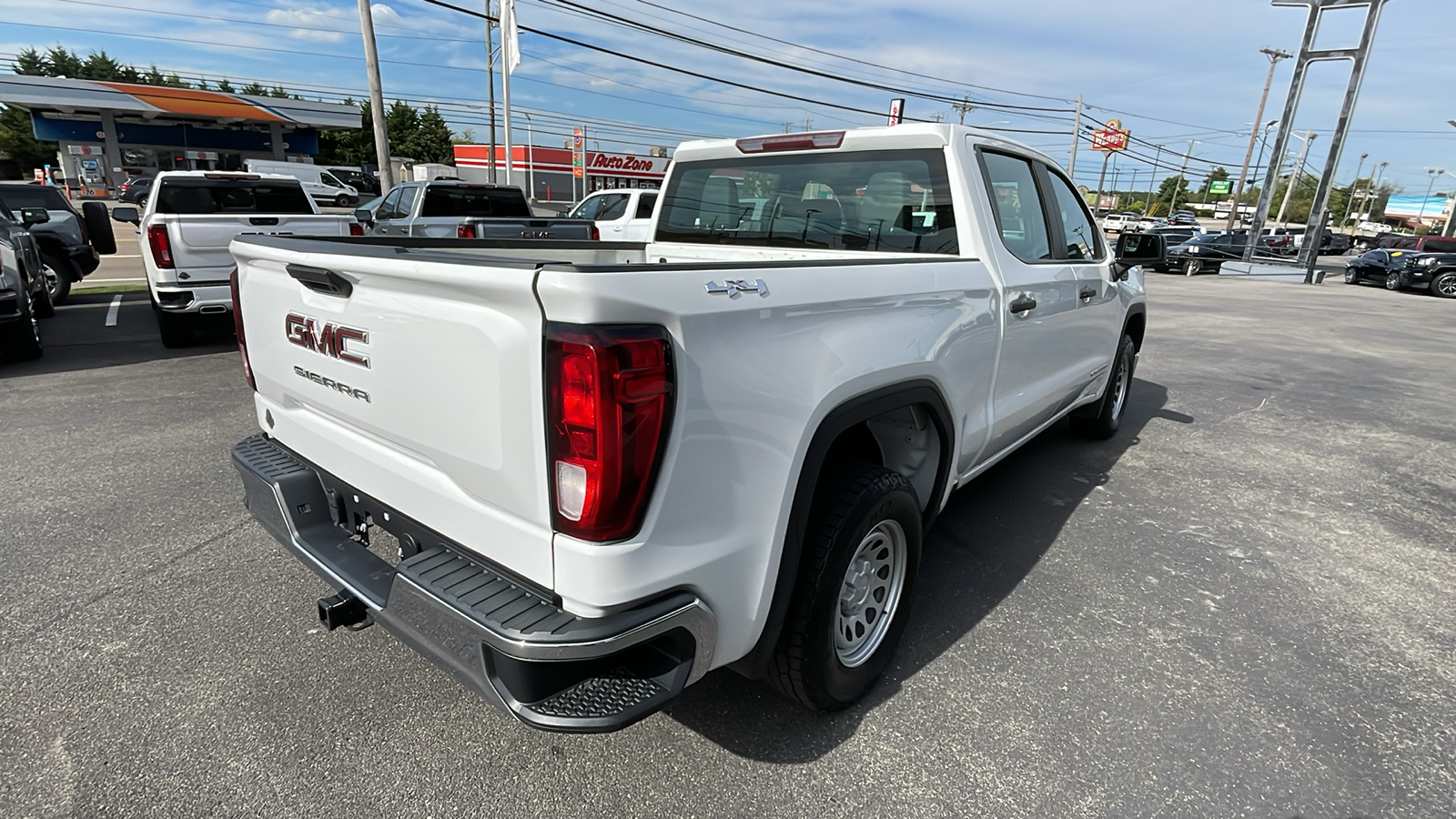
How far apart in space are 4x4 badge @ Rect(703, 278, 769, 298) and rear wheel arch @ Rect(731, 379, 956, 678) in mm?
439

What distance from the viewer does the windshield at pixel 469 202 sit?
1175cm

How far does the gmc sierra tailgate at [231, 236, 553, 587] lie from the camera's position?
5.31 ft

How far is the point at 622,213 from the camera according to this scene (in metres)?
13.7

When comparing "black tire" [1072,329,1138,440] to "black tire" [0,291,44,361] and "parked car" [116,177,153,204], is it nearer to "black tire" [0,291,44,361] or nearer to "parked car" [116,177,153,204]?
"black tire" [0,291,44,361]

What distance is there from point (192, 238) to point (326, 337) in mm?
6712

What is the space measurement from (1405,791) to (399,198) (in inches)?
568

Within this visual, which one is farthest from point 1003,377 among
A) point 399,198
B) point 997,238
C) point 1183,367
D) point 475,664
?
point 399,198

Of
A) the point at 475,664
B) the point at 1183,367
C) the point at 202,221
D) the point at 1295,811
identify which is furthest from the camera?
the point at 1183,367

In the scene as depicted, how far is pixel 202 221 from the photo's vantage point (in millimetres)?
7348

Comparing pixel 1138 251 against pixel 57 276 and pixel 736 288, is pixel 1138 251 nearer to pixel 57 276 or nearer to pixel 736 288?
pixel 736 288

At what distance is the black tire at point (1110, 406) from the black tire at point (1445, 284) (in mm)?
20674

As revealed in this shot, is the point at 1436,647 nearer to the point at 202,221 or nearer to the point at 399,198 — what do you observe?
the point at 202,221

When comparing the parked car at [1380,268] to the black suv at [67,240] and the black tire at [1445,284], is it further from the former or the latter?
the black suv at [67,240]

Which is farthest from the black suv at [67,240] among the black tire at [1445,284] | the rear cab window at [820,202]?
the black tire at [1445,284]
